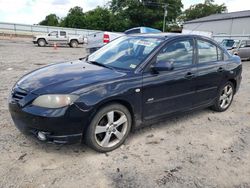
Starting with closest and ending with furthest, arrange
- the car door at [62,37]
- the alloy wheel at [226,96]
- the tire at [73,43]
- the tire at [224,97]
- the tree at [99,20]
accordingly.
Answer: the tire at [224,97] → the alloy wheel at [226,96] → the car door at [62,37] → the tire at [73,43] → the tree at [99,20]

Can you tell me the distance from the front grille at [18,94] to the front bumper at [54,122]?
9 centimetres

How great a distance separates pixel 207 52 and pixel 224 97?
1.12 m

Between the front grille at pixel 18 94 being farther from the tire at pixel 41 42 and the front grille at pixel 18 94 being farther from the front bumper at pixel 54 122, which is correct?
the tire at pixel 41 42

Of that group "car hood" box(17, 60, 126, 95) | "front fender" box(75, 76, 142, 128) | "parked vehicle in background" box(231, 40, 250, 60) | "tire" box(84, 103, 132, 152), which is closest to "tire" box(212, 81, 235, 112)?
"front fender" box(75, 76, 142, 128)

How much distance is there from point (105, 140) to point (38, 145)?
0.94 meters

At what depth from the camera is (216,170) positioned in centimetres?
299

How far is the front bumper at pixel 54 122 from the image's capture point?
9.10 feet

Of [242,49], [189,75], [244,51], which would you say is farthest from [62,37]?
[189,75]

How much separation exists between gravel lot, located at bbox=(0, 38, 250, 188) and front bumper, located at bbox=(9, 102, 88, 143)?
34cm

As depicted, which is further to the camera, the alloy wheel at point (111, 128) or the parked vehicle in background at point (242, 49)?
the parked vehicle in background at point (242, 49)

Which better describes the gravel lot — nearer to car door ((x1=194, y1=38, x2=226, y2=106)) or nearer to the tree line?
car door ((x1=194, y1=38, x2=226, y2=106))

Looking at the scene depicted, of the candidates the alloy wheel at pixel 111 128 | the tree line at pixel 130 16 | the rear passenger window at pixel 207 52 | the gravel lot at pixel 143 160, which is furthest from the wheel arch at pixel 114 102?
the tree line at pixel 130 16

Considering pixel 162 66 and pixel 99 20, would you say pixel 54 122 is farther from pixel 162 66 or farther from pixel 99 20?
pixel 99 20

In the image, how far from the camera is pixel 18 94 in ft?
10.00
